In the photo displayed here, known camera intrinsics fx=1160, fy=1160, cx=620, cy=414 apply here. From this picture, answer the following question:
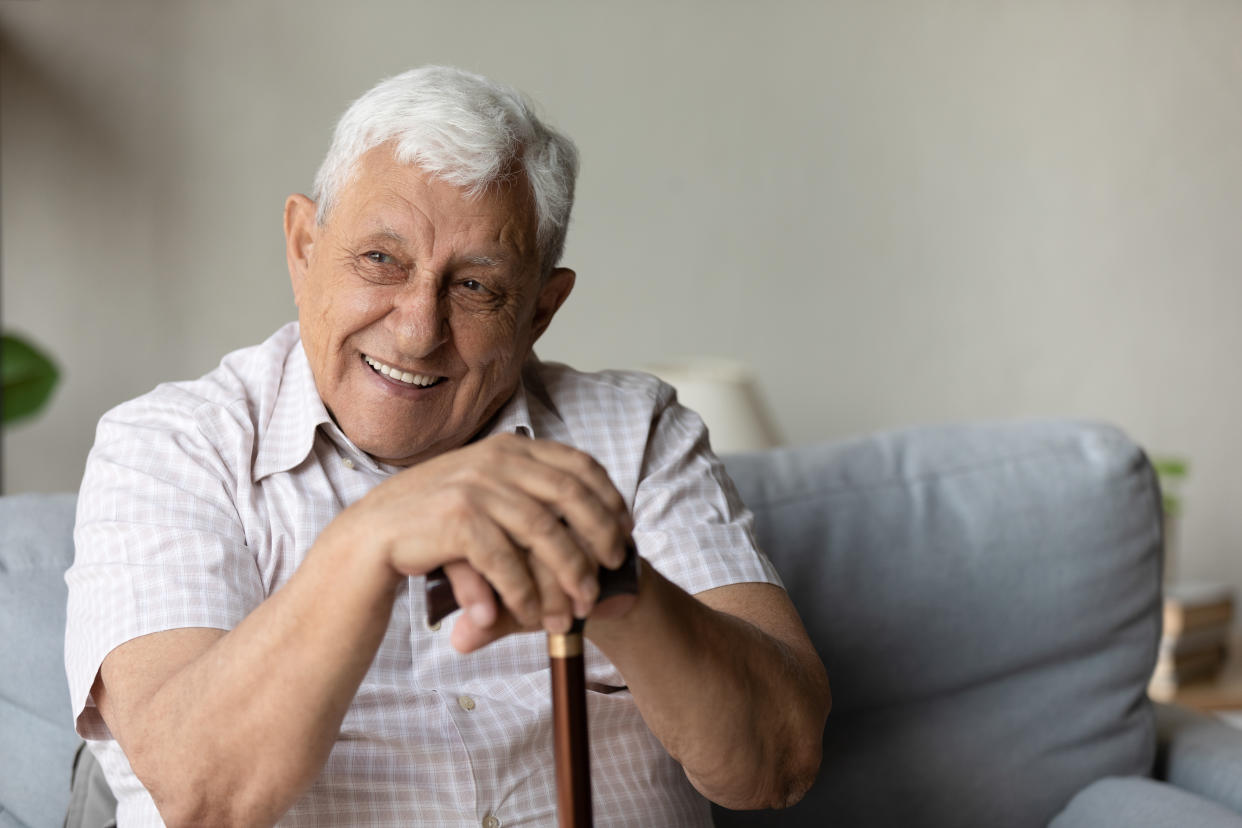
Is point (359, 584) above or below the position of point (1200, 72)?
below

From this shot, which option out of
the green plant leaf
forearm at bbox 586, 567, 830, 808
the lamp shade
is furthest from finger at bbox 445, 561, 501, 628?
the green plant leaf

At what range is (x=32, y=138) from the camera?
2400 millimetres

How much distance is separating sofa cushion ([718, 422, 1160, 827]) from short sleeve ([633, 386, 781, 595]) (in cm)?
24

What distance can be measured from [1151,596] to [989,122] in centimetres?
174

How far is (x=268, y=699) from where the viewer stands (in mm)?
894

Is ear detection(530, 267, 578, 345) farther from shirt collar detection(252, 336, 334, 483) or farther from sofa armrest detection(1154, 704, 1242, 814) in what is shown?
sofa armrest detection(1154, 704, 1242, 814)

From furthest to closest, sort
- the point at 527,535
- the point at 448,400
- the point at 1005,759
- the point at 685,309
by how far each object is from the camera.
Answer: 1. the point at 685,309
2. the point at 1005,759
3. the point at 448,400
4. the point at 527,535

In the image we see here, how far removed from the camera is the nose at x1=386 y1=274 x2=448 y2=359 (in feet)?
3.81

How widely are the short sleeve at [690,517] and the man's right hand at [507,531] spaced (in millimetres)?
382

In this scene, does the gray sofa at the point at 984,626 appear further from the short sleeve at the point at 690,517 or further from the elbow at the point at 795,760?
the elbow at the point at 795,760

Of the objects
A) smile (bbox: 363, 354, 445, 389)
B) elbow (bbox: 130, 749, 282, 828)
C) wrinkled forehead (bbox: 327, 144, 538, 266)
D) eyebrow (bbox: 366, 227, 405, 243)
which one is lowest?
elbow (bbox: 130, 749, 282, 828)

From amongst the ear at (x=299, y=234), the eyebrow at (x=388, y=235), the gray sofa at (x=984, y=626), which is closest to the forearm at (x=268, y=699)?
the eyebrow at (x=388, y=235)

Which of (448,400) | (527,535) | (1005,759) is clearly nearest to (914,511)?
(1005,759)

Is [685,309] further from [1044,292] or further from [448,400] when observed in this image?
[448,400]
